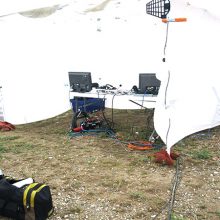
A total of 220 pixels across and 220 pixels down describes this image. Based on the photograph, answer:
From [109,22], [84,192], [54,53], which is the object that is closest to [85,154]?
[84,192]

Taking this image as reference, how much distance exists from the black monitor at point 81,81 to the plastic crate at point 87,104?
0.74ft

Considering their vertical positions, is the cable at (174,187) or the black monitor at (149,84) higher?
the black monitor at (149,84)

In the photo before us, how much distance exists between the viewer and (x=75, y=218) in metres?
2.46

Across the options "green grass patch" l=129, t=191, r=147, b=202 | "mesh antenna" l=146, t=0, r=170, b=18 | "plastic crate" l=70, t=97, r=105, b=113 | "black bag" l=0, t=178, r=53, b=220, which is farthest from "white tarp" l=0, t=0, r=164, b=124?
"black bag" l=0, t=178, r=53, b=220

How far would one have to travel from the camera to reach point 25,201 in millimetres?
2318

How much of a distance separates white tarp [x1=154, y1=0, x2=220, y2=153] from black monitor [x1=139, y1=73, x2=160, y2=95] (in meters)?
0.70

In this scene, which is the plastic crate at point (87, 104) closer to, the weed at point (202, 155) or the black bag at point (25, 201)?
the weed at point (202, 155)

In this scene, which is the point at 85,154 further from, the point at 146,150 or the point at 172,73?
the point at 172,73

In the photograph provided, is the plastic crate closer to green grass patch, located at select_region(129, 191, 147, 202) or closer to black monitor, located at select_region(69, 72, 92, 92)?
black monitor, located at select_region(69, 72, 92, 92)

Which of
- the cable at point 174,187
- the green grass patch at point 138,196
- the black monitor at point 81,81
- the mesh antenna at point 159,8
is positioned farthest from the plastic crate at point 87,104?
the green grass patch at point 138,196

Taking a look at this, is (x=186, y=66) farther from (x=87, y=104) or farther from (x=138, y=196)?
(x=87, y=104)

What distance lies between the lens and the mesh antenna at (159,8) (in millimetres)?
3475

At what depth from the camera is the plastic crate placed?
4.84 metres

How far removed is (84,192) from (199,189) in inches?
39.6
